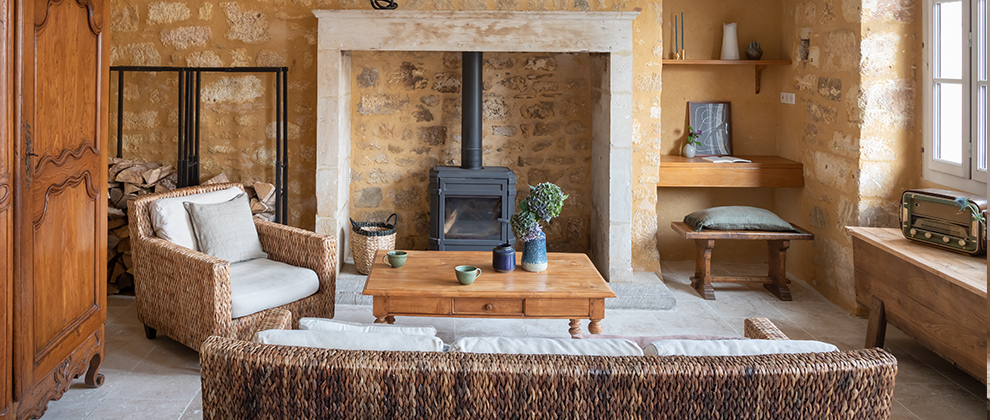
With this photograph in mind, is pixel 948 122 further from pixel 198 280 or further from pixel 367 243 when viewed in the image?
pixel 198 280

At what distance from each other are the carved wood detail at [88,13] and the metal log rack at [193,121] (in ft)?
6.40

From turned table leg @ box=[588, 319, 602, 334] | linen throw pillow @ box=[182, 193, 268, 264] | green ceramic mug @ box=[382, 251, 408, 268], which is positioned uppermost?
linen throw pillow @ box=[182, 193, 268, 264]

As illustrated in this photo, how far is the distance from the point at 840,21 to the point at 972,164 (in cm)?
134

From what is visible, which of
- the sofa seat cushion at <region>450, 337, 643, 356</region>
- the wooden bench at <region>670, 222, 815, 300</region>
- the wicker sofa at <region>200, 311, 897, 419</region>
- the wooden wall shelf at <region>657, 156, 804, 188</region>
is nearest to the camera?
the wicker sofa at <region>200, 311, 897, 419</region>

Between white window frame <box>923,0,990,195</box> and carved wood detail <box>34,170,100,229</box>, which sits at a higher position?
white window frame <box>923,0,990,195</box>

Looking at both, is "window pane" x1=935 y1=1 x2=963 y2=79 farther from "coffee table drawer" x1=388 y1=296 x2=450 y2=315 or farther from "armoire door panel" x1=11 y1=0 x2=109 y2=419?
A: "armoire door panel" x1=11 y1=0 x2=109 y2=419

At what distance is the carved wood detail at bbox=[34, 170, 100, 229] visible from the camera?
2.85 m

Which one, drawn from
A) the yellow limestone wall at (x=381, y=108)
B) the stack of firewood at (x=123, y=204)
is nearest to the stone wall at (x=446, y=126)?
the yellow limestone wall at (x=381, y=108)

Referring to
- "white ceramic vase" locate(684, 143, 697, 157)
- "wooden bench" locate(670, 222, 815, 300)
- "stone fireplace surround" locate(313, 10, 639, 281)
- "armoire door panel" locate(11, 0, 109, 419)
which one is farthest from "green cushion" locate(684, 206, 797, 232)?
"armoire door panel" locate(11, 0, 109, 419)

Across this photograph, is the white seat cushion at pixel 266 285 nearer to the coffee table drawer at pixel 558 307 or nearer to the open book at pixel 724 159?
the coffee table drawer at pixel 558 307

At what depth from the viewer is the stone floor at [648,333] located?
3355 millimetres

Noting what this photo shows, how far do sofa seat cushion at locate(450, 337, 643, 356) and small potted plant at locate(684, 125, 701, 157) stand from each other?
13.4ft

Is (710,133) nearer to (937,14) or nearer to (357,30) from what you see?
(937,14)

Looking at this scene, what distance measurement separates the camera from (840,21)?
5.04 meters
